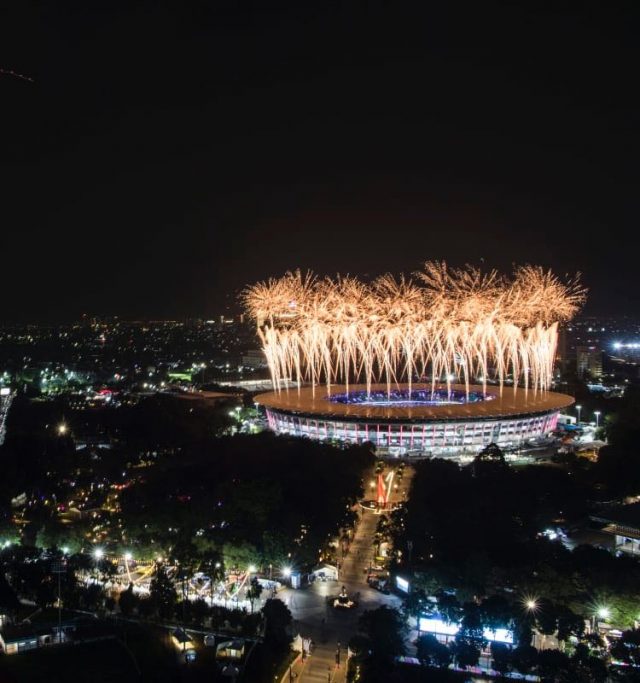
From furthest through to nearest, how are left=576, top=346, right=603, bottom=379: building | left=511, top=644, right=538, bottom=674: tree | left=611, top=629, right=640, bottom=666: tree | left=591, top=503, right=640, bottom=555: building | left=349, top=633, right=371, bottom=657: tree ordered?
left=576, top=346, right=603, bottom=379: building, left=591, top=503, right=640, bottom=555: building, left=349, top=633, right=371, bottom=657: tree, left=511, top=644, right=538, bottom=674: tree, left=611, top=629, right=640, bottom=666: tree

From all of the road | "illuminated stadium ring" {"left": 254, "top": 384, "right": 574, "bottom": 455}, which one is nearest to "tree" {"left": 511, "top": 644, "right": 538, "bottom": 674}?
the road

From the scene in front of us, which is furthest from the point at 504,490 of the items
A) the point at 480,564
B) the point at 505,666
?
the point at 505,666

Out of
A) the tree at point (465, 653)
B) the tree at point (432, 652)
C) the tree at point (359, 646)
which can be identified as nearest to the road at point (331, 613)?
the tree at point (359, 646)

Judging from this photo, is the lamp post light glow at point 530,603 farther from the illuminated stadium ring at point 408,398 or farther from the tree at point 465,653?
the illuminated stadium ring at point 408,398

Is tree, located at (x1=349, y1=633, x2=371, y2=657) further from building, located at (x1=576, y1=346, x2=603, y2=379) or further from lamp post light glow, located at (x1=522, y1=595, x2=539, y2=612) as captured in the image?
building, located at (x1=576, y1=346, x2=603, y2=379)

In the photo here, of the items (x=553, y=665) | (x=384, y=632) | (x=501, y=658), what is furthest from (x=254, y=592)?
(x=553, y=665)

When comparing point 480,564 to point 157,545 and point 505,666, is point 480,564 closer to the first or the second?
point 505,666
